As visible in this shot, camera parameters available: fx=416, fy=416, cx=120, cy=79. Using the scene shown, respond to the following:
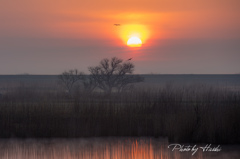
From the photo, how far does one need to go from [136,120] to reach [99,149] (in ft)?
9.05

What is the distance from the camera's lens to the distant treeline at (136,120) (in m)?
18.6

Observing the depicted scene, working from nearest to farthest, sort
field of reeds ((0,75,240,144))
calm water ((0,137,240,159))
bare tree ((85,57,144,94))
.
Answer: calm water ((0,137,240,159)) → field of reeds ((0,75,240,144)) → bare tree ((85,57,144,94))

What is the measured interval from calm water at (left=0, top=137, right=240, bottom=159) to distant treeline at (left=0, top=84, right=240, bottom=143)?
0.46 metres

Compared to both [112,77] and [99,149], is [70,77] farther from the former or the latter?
[99,149]

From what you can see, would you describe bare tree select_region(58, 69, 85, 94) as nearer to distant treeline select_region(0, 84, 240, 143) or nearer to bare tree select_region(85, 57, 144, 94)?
bare tree select_region(85, 57, 144, 94)

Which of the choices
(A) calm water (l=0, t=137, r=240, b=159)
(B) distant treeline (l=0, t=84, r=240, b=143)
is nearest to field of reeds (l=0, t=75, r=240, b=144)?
(B) distant treeline (l=0, t=84, r=240, b=143)

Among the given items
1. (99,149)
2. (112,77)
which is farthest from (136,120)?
(112,77)

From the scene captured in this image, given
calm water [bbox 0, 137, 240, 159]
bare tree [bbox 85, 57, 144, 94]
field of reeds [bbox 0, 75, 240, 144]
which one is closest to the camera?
calm water [bbox 0, 137, 240, 159]

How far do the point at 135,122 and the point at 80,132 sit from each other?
8.78 ft

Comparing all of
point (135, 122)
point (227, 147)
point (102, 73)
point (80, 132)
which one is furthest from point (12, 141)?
point (102, 73)

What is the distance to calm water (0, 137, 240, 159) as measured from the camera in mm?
17281

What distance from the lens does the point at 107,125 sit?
1981cm

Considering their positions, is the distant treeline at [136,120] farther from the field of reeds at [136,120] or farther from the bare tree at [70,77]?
the bare tree at [70,77]

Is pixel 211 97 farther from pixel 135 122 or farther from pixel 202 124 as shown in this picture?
pixel 135 122
